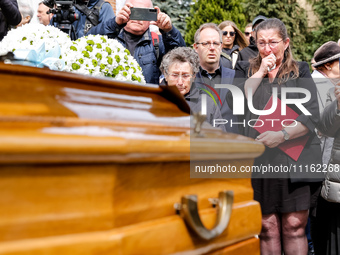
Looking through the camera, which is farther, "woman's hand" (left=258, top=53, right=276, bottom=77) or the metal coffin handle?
"woman's hand" (left=258, top=53, right=276, bottom=77)

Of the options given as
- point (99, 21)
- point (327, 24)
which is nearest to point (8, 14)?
point (99, 21)

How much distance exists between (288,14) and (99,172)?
1790 centimetres

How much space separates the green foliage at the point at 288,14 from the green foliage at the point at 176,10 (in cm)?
248

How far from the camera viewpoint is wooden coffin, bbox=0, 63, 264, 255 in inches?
30.8

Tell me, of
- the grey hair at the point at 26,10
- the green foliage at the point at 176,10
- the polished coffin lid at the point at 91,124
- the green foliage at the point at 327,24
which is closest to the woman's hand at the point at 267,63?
the grey hair at the point at 26,10

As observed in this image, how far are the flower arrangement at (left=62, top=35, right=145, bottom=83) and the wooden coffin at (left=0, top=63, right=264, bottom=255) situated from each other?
975mm

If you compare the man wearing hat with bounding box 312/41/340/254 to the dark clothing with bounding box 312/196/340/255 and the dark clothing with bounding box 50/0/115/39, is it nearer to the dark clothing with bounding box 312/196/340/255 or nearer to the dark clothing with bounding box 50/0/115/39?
the dark clothing with bounding box 312/196/340/255

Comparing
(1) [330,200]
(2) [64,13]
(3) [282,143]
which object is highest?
(2) [64,13]

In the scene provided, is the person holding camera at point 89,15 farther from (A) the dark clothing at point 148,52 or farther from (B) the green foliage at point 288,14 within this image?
(B) the green foliage at point 288,14

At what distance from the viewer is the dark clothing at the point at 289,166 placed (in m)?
2.90

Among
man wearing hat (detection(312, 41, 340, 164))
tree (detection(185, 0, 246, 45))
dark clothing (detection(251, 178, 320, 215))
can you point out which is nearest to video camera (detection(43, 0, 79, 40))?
dark clothing (detection(251, 178, 320, 215))

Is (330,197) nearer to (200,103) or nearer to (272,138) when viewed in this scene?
(272,138)

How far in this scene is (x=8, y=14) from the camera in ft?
11.1

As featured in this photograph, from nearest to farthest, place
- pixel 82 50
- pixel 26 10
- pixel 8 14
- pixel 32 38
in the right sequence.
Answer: pixel 32 38
pixel 82 50
pixel 26 10
pixel 8 14
